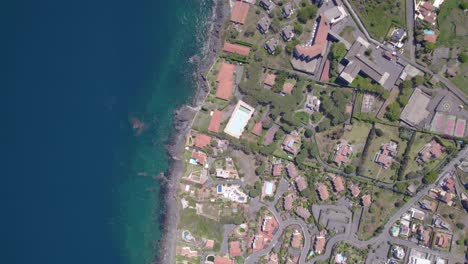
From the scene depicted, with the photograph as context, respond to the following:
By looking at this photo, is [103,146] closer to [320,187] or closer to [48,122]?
[48,122]

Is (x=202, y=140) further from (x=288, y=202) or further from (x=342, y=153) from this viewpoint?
(x=342, y=153)

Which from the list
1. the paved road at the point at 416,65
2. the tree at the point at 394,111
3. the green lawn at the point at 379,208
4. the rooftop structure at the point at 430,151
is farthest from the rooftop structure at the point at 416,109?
the green lawn at the point at 379,208

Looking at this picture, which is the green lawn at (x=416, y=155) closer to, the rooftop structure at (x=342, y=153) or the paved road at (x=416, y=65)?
the paved road at (x=416, y=65)

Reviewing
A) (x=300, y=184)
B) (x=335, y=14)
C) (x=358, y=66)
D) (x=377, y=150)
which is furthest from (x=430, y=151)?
(x=335, y=14)

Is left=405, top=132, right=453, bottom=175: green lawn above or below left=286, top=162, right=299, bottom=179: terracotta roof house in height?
above

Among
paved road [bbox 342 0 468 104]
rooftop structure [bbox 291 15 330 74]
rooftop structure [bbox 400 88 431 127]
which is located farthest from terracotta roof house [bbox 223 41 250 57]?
rooftop structure [bbox 400 88 431 127]

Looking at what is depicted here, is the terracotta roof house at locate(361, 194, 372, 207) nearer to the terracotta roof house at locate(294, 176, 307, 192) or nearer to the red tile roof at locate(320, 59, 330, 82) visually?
the terracotta roof house at locate(294, 176, 307, 192)
